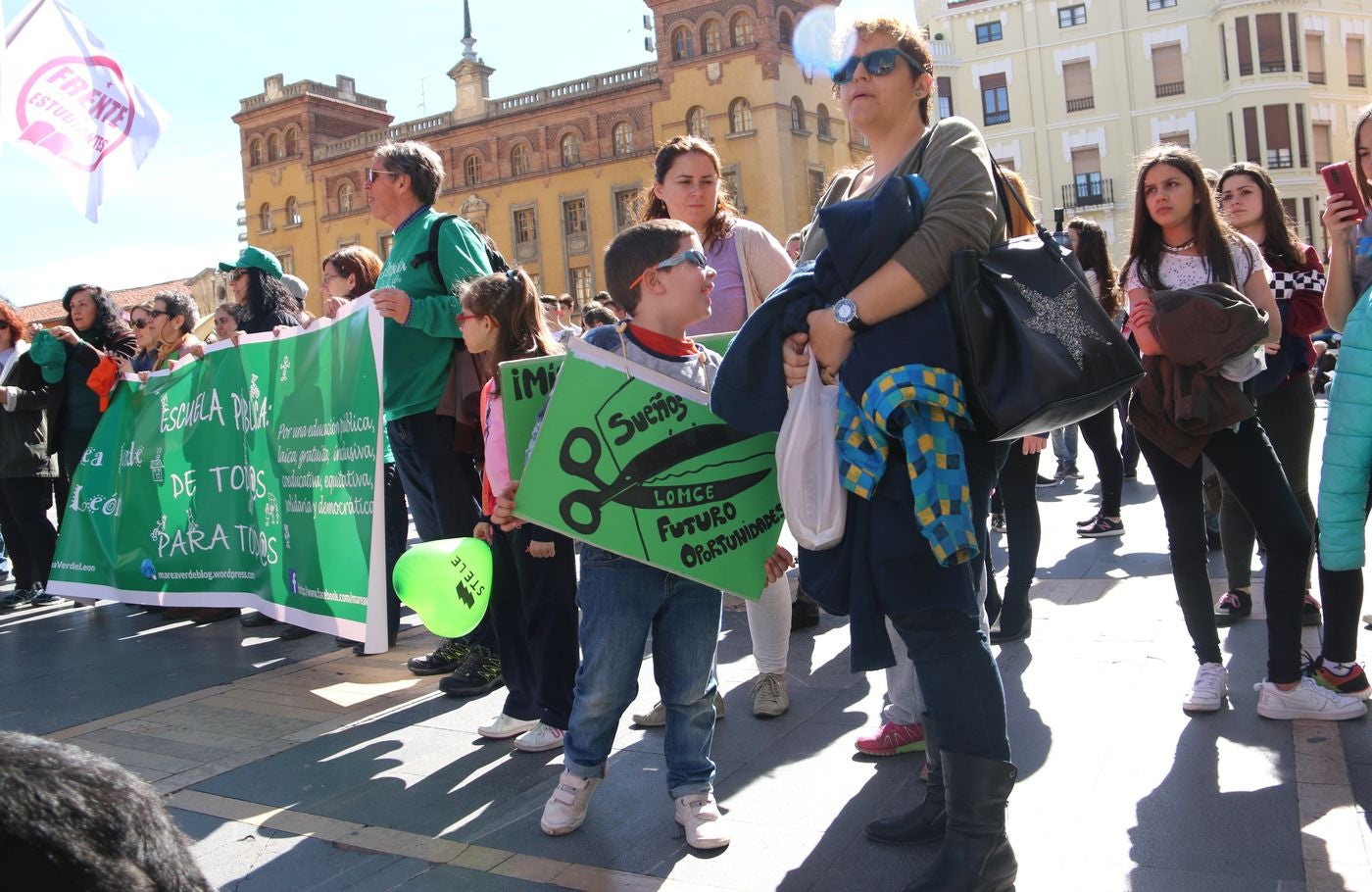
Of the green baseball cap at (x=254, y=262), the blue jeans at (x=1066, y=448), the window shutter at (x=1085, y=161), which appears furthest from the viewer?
the window shutter at (x=1085, y=161)

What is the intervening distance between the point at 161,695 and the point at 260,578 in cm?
79

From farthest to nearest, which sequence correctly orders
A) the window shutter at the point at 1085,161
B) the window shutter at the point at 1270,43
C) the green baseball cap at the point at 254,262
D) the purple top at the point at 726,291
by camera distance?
the window shutter at the point at 1085,161 → the window shutter at the point at 1270,43 → the green baseball cap at the point at 254,262 → the purple top at the point at 726,291

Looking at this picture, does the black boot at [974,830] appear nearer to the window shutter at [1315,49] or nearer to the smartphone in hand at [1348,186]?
the smartphone in hand at [1348,186]

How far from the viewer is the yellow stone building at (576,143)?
4997 centimetres

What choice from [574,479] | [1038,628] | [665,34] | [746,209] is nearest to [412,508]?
[574,479]

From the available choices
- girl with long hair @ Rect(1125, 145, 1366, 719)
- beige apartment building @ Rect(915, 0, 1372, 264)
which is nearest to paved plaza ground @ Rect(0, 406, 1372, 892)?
girl with long hair @ Rect(1125, 145, 1366, 719)

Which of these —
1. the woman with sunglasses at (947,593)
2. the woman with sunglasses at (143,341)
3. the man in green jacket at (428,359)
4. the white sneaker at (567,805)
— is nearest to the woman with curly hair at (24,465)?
the woman with sunglasses at (143,341)

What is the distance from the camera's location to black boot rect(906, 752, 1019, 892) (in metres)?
2.72

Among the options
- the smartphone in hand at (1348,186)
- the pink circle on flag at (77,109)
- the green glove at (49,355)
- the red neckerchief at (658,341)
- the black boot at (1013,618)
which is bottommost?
the black boot at (1013,618)

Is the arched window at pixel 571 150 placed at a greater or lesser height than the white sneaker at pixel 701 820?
greater

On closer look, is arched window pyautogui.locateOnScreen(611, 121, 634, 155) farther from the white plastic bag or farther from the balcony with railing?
the white plastic bag

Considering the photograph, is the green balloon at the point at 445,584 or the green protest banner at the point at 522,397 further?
the green balloon at the point at 445,584

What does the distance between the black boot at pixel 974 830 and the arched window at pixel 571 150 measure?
5410cm

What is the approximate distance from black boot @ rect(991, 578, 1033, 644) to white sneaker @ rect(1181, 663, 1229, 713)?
109 cm
